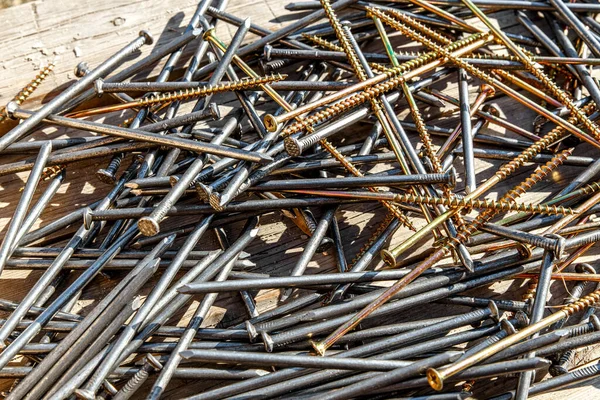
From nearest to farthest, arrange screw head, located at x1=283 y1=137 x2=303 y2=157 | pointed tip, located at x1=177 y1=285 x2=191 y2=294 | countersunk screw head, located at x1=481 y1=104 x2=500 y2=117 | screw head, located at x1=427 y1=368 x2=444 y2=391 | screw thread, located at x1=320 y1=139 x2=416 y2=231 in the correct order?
screw head, located at x1=427 y1=368 x2=444 y2=391, pointed tip, located at x1=177 y1=285 x2=191 y2=294, screw head, located at x1=283 y1=137 x2=303 y2=157, screw thread, located at x1=320 y1=139 x2=416 y2=231, countersunk screw head, located at x1=481 y1=104 x2=500 y2=117

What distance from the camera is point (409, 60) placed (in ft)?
7.33

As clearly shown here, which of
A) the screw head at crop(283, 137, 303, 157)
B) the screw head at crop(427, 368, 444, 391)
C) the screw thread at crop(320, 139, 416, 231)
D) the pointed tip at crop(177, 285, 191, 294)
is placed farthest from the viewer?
the screw thread at crop(320, 139, 416, 231)

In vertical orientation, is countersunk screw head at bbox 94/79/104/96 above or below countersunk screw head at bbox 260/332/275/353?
above

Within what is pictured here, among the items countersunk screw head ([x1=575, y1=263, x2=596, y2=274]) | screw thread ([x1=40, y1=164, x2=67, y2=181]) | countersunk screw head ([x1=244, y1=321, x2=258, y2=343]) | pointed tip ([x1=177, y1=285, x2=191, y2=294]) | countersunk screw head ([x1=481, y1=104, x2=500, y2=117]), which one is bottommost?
countersunk screw head ([x1=244, y1=321, x2=258, y2=343])

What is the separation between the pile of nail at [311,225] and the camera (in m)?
1.58

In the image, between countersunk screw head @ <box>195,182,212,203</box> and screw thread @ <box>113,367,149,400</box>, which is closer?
screw thread @ <box>113,367,149,400</box>

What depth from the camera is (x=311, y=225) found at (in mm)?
1874

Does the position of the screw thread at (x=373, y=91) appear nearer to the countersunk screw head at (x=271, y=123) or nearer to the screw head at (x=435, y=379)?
the countersunk screw head at (x=271, y=123)

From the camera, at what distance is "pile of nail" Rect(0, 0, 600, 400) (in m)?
1.58

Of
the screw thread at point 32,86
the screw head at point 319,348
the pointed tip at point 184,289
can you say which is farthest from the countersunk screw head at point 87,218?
the screw head at point 319,348

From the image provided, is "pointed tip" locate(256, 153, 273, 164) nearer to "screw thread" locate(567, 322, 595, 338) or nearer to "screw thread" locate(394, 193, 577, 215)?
"screw thread" locate(394, 193, 577, 215)

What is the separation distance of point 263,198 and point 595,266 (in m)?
1.18

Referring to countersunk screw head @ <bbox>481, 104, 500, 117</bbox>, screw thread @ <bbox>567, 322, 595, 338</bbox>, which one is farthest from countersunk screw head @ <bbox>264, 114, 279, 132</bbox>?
screw thread @ <bbox>567, 322, 595, 338</bbox>

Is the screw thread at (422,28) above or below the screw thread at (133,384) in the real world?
above
